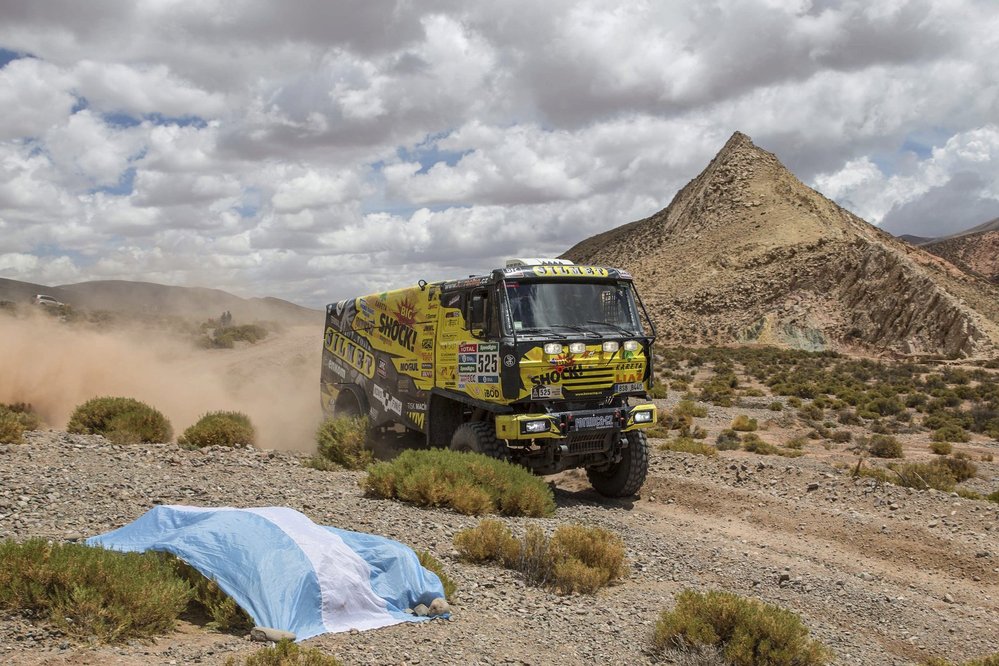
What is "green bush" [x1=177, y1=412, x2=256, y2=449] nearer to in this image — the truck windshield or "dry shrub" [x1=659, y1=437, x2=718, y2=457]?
the truck windshield

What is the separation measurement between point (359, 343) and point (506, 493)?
6372 millimetres

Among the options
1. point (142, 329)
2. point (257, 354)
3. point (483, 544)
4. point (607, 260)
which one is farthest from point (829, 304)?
point (483, 544)

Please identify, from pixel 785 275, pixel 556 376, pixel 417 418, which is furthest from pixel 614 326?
pixel 785 275

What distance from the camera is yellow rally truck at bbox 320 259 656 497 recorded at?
10484 millimetres

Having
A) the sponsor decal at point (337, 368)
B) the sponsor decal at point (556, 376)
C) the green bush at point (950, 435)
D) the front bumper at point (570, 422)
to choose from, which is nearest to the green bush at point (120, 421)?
the sponsor decal at point (337, 368)

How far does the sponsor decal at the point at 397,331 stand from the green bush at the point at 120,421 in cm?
491

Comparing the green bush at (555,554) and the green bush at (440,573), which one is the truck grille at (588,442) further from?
the green bush at (440,573)

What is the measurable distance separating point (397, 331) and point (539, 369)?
390cm

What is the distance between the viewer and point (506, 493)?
981 centimetres

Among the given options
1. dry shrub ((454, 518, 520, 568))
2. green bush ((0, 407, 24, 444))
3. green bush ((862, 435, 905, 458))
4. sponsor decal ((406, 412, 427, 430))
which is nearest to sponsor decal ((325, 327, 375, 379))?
sponsor decal ((406, 412, 427, 430))

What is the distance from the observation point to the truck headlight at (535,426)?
1031 centimetres

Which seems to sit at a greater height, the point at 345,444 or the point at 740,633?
the point at 345,444

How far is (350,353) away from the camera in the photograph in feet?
51.6

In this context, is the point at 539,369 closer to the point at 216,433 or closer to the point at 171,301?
the point at 216,433
